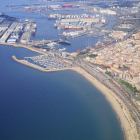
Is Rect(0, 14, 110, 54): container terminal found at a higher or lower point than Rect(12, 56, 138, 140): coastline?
higher

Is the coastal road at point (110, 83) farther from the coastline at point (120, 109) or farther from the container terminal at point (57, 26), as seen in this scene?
the container terminal at point (57, 26)

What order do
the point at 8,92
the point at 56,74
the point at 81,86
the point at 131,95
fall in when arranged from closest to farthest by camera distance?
the point at 131,95, the point at 8,92, the point at 81,86, the point at 56,74

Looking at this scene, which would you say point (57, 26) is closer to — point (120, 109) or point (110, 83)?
point (110, 83)

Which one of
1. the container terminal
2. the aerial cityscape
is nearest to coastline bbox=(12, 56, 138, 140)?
the aerial cityscape

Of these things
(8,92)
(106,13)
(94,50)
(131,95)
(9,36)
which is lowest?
(8,92)

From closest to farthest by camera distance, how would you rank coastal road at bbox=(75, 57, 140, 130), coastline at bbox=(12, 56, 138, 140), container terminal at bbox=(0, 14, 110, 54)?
coastline at bbox=(12, 56, 138, 140)
coastal road at bbox=(75, 57, 140, 130)
container terminal at bbox=(0, 14, 110, 54)

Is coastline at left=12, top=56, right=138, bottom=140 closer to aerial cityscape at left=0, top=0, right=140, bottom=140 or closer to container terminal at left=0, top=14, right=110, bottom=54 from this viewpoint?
aerial cityscape at left=0, top=0, right=140, bottom=140

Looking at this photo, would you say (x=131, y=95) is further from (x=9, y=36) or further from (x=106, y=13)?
(x=106, y=13)

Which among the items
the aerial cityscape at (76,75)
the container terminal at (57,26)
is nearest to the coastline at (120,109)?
the aerial cityscape at (76,75)

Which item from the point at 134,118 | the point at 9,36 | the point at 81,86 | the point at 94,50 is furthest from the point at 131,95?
the point at 9,36

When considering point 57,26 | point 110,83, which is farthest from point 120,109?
point 57,26

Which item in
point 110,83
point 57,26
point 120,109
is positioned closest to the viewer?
point 120,109
